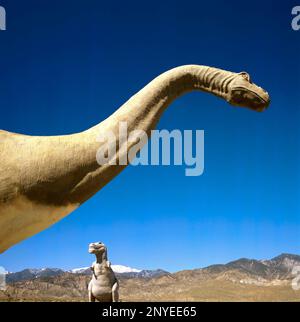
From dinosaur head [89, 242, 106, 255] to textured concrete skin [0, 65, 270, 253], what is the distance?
31.8 ft

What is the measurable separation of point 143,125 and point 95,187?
2.13 ft

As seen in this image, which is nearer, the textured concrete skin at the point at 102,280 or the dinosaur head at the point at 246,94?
the dinosaur head at the point at 246,94

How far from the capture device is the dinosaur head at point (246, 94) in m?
4.03

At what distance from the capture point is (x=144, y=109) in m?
3.92

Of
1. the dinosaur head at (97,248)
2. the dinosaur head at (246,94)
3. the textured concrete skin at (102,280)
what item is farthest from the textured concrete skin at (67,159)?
the dinosaur head at (97,248)

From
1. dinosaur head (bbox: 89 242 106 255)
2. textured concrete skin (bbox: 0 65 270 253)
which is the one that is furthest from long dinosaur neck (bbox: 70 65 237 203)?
dinosaur head (bbox: 89 242 106 255)

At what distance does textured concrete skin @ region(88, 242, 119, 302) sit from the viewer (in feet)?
41.2

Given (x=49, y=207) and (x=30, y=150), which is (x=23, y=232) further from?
(x=30, y=150)

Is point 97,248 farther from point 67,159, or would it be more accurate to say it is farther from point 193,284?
point 193,284

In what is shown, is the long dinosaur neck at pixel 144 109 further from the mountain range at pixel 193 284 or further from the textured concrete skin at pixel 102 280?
the mountain range at pixel 193 284

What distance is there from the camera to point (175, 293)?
49.9 meters

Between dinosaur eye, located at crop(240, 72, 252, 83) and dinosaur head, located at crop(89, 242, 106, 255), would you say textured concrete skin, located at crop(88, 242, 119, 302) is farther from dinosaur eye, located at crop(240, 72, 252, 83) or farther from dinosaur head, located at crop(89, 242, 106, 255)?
dinosaur eye, located at crop(240, 72, 252, 83)

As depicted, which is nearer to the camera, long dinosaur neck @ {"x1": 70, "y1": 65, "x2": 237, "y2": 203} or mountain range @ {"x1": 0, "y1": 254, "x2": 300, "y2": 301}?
long dinosaur neck @ {"x1": 70, "y1": 65, "x2": 237, "y2": 203}
